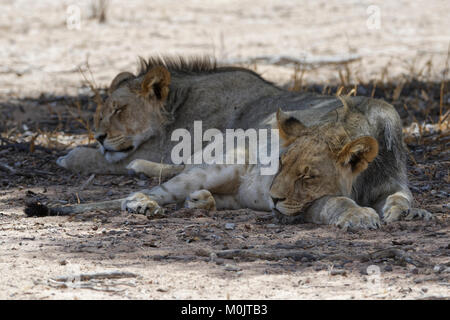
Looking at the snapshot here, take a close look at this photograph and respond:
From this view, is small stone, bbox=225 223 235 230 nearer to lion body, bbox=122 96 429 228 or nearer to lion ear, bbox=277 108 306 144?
lion body, bbox=122 96 429 228

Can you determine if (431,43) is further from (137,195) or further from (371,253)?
(371,253)

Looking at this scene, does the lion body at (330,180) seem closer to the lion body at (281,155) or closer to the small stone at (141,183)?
the lion body at (281,155)

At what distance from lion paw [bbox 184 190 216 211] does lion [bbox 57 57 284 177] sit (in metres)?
1.22

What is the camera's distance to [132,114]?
6906mm

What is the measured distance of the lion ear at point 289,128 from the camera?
195 inches

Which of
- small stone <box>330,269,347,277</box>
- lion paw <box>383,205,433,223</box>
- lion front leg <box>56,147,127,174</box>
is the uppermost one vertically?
small stone <box>330,269,347,277</box>

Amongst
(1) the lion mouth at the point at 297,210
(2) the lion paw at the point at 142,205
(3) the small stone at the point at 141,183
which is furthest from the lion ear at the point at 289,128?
(3) the small stone at the point at 141,183

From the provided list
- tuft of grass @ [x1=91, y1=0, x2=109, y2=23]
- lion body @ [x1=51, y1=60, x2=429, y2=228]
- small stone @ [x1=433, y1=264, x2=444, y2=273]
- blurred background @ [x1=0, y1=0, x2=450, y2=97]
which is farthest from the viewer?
tuft of grass @ [x1=91, y1=0, x2=109, y2=23]

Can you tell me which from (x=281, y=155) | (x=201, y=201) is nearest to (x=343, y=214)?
(x=281, y=155)

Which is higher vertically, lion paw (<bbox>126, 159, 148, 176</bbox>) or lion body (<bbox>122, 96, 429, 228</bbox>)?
lion body (<bbox>122, 96, 429, 228</bbox>)

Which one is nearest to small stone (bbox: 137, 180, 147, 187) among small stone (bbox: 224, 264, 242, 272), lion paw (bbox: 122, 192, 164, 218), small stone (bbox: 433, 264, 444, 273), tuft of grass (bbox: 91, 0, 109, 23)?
lion paw (bbox: 122, 192, 164, 218)

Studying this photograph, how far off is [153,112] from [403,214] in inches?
112

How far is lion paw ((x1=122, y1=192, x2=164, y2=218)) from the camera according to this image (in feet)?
17.5
